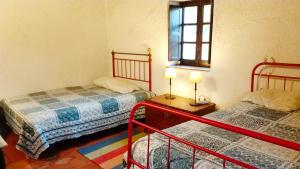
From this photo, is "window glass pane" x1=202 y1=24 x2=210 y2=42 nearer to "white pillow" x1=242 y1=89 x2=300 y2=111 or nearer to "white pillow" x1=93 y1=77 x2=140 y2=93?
"white pillow" x1=242 y1=89 x2=300 y2=111

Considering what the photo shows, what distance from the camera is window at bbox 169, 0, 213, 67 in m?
3.24

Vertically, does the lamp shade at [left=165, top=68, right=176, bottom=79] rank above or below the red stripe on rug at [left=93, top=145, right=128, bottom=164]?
above

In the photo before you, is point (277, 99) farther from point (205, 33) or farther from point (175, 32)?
point (175, 32)

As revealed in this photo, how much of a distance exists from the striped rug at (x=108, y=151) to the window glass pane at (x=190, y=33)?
1.52 metres

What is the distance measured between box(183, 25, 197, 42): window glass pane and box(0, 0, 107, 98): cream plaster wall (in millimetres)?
1731

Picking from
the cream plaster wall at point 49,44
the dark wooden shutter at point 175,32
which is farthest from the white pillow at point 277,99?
the cream plaster wall at point 49,44

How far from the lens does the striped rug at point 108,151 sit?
269cm

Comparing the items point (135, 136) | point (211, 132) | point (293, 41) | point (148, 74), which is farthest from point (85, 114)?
point (293, 41)

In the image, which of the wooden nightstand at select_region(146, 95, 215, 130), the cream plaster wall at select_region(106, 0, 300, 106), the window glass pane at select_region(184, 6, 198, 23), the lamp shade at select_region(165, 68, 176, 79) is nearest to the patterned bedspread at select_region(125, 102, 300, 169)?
the wooden nightstand at select_region(146, 95, 215, 130)

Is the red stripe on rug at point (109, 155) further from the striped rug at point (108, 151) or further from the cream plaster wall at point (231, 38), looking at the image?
the cream plaster wall at point (231, 38)

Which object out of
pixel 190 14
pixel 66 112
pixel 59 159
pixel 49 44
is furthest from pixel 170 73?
pixel 49 44

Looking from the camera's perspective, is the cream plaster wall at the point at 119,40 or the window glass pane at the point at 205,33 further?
the window glass pane at the point at 205,33

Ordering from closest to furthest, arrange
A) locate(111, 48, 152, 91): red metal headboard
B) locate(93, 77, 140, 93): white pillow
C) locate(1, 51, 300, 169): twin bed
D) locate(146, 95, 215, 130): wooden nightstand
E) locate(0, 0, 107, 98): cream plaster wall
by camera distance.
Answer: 1. locate(1, 51, 300, 169): twin bed
2. locate(146, 95, 215, 130): wooden nightstand
3. locate(0, 0, 107, 98): cream plaster wall
4. locate(93, 77, 140, 93): white pillow
5. locate(111, 48, 152, 91): red metal headboard

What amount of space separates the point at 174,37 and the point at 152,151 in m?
2.26
